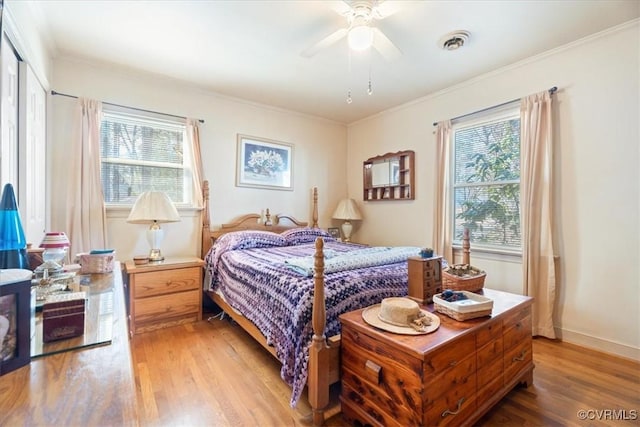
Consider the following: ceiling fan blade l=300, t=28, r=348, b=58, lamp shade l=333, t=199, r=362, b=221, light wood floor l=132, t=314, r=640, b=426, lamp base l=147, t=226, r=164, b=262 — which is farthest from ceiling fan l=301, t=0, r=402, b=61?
lamp shade l=333, t=199, r=362, b=221

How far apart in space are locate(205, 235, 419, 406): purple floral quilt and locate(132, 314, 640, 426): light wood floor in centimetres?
30

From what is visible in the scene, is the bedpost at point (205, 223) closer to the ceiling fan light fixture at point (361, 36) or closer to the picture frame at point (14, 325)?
the ceiling fan light fixture at point (361, 36)

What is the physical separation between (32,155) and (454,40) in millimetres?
3370

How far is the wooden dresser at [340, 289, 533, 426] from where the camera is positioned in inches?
50.3

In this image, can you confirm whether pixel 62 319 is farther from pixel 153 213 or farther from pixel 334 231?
pixel 334 231

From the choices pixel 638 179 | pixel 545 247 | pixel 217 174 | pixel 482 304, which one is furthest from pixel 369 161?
pixel 482 304

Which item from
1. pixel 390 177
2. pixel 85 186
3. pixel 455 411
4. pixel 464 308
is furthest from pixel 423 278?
pixel 85 186

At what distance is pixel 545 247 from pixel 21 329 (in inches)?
131

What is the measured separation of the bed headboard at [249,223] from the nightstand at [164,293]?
0.43 metres

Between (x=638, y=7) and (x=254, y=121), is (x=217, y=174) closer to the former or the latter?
(x=254, y=121)

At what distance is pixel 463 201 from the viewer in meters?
3.30

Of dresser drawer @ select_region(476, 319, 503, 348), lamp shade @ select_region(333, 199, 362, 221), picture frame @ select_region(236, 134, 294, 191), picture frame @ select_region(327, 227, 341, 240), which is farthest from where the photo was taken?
picture frame @ select_region(327, 227, 341, 240)

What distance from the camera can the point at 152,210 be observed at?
8.93ft

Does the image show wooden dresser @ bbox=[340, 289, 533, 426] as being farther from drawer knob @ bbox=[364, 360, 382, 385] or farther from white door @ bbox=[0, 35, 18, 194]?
white door @ bbox=[0, 35, 18, 194]
